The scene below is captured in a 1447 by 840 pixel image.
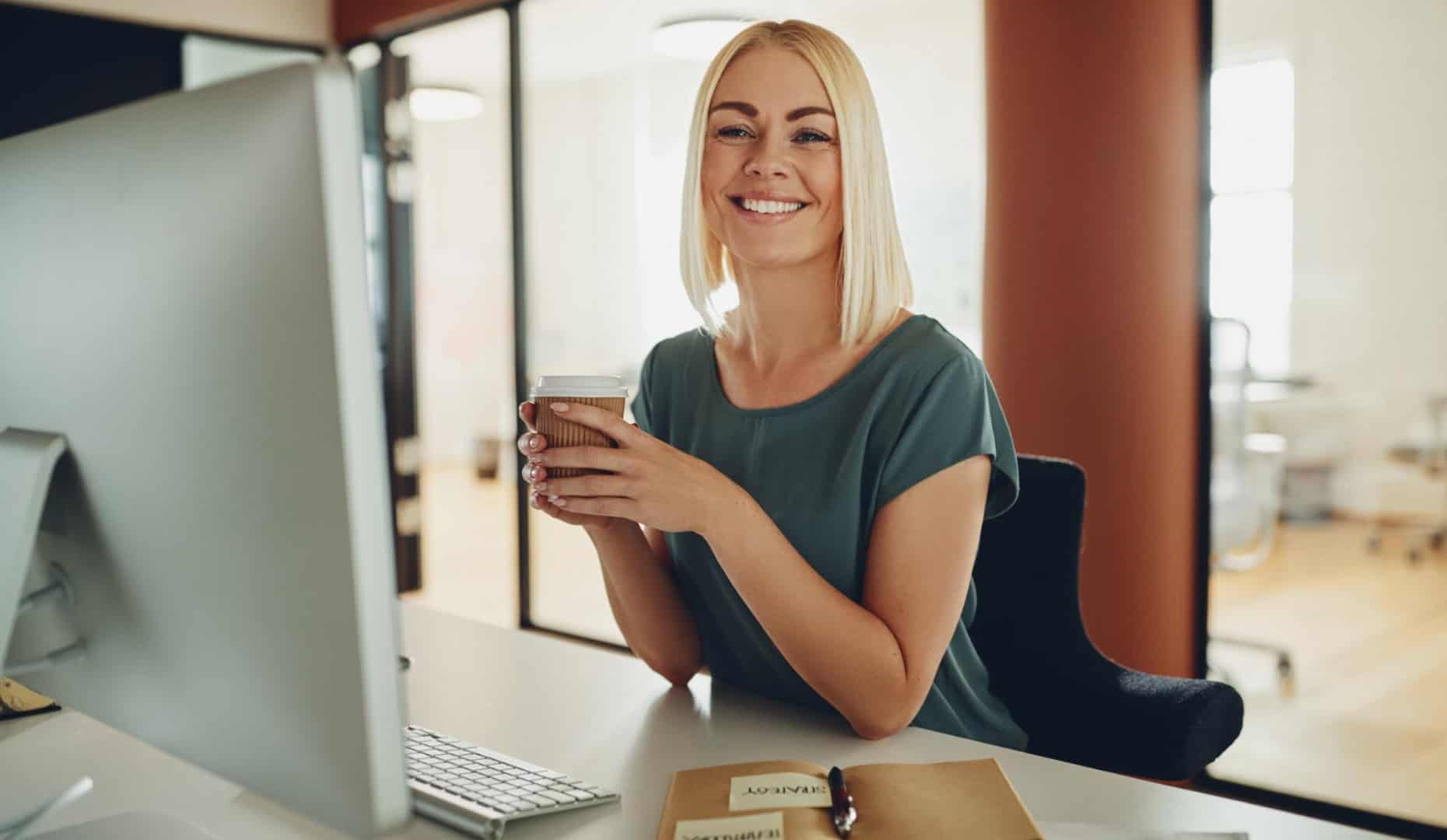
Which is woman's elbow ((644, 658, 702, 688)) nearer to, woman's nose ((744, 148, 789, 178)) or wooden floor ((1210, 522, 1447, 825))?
woman's nose ((744, 148, 789, 178))

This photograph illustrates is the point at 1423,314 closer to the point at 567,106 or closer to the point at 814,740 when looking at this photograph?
the point at 814,740

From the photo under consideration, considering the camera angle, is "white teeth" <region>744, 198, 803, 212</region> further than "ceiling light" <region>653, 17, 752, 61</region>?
No

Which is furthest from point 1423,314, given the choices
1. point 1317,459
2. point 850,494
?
point 850,494

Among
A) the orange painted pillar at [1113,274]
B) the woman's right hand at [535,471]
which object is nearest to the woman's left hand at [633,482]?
the woman's right hand at [535,471]

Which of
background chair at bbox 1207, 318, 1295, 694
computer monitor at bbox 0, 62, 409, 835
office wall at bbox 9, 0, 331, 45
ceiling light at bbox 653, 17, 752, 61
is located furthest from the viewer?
ceiling light at bbox 653, 17, 752, 61

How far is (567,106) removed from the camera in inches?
315

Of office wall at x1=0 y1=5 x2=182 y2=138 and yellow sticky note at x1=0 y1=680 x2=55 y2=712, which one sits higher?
office wall at x1=0 y1=5 x2=182 y2=138

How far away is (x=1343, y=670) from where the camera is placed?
2.97 m

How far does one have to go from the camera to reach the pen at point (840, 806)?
808 millimetres

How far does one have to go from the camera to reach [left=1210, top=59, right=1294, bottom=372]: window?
275 cm

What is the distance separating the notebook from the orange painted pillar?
1.95 metres

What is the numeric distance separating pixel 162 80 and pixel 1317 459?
171 inches

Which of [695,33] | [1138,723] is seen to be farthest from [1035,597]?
[695,33]

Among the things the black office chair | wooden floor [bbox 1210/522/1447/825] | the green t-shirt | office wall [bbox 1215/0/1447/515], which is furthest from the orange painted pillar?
the green t-shirt
